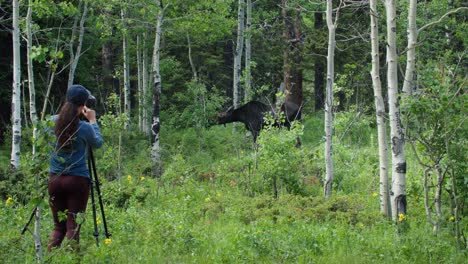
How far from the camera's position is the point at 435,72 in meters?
7.55

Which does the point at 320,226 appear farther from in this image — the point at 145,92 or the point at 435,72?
the point at 145,92

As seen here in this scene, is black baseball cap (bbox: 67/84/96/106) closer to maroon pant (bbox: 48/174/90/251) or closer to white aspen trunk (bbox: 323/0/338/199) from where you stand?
maroon pant (bbox: 48/174/90/251)

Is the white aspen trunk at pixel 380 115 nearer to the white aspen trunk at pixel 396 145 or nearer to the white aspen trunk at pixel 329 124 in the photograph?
the white aspen trunk at pixel 396 145

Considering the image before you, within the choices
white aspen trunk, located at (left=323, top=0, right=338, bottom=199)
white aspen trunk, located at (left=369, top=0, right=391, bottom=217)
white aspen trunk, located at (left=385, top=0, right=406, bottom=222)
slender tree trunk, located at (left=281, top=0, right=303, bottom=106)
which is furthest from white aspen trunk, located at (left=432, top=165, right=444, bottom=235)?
slender tree trunk, located at (left=281, top=0, right=303, bottom=106)

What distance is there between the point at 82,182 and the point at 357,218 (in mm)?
4344

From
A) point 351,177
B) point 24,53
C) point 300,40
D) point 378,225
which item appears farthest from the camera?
point 300,40

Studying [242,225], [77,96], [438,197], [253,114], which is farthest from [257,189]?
[253,114]

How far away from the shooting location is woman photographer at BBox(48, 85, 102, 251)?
6465 mm

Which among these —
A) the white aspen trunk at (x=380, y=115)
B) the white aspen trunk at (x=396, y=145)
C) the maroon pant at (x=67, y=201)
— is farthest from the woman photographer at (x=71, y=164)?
the white aspen trunk at (x=380, y=115)

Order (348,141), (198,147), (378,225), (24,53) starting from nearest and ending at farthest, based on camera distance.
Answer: (378,225) < (348,141) < (198,147) < (24,53)

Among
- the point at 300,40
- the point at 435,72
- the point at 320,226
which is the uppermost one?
the point at 300,40

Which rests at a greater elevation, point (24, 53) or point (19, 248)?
point (24, 53)

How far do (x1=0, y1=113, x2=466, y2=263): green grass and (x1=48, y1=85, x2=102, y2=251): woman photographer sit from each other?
32 cm

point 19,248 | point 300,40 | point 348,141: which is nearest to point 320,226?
point 19,248
